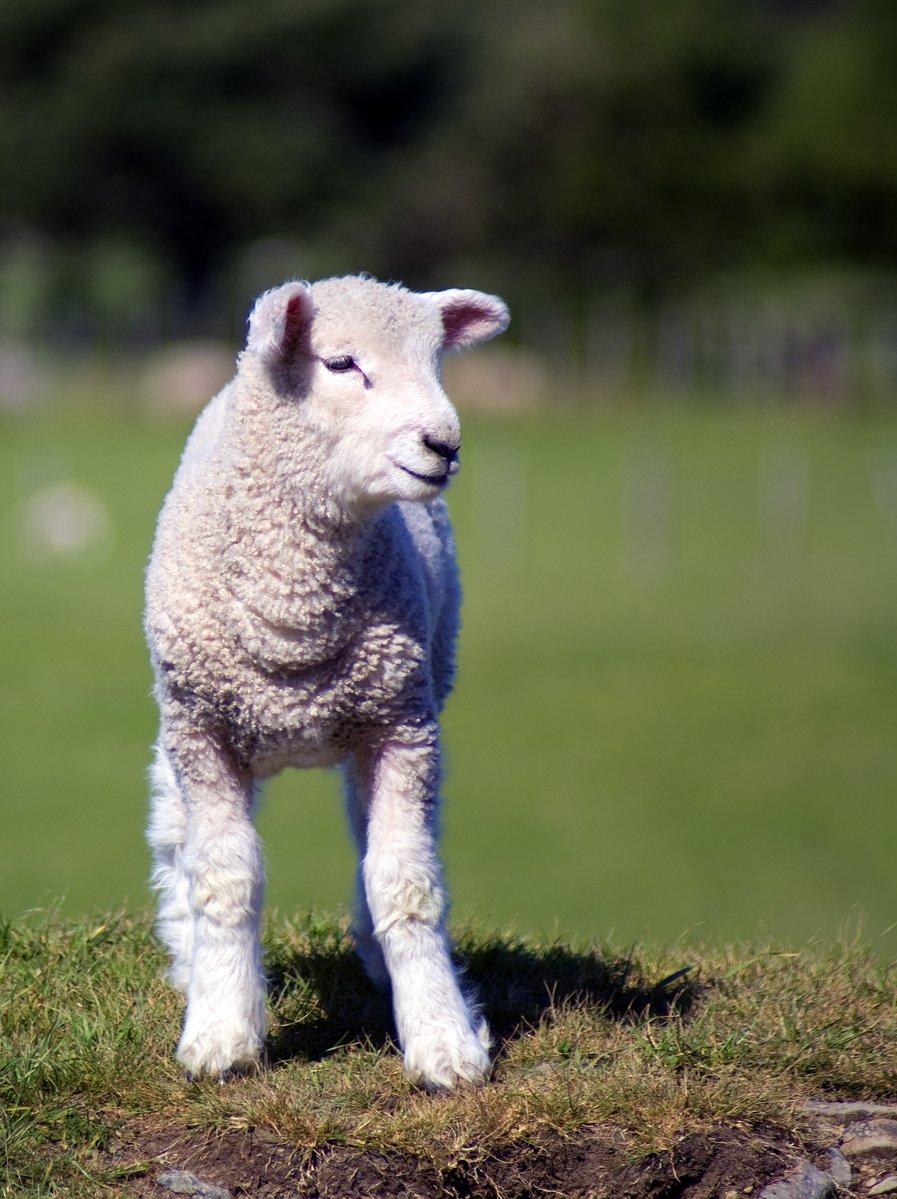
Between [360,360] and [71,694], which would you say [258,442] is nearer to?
[360,360]

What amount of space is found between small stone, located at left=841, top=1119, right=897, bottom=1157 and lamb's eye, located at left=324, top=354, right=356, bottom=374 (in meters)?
2.10

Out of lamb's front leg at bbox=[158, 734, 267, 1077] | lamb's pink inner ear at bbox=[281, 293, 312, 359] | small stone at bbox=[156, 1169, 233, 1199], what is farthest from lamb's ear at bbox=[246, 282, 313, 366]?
small stone at bbox=[156, 1169, 233, 1199]

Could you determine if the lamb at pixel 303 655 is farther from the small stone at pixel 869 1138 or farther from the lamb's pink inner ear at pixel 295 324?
the small stone at pixel 869 1138

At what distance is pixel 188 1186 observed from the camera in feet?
12.3

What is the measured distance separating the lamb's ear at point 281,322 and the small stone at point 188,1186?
184 centimetres

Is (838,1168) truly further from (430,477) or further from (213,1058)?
(430,477)

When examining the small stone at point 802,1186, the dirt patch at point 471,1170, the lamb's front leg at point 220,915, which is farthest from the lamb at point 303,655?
the small stone at point 802,1186

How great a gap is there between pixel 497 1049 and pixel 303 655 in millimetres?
1125

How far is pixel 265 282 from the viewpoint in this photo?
165ft

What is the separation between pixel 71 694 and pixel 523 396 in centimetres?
2119

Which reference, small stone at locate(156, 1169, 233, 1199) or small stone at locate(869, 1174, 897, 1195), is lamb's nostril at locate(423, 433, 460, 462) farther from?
small stone at locate(869, 1174, 897, 1195)

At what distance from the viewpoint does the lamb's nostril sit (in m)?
3.84

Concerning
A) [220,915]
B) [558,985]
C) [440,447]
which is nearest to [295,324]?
[440,447]

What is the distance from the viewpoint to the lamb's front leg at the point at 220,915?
408cm
